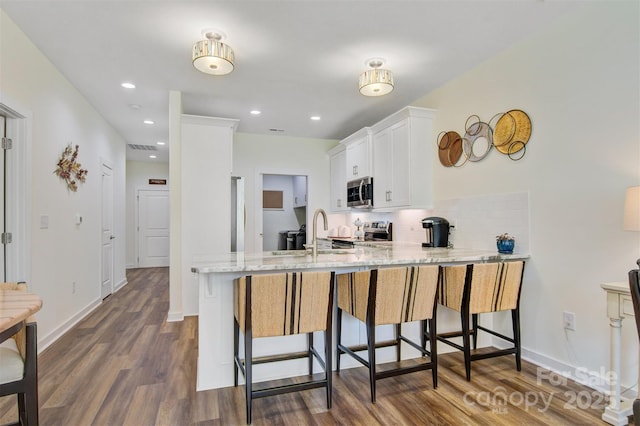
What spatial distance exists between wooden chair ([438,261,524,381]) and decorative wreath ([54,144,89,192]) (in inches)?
152

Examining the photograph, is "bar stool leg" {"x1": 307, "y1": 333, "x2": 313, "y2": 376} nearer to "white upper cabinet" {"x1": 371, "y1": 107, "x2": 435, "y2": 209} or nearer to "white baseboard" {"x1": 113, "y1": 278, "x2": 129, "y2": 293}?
"white upper cabinet" {"x1": 371, "y1": 107, "x2": 435, "y2": 209}

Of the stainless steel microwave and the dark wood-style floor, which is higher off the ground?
the stainless steel microwave

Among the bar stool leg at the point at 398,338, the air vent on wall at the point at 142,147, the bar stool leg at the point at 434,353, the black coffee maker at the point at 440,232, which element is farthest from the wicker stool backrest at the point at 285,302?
the air vent on wall at the point at 142,147

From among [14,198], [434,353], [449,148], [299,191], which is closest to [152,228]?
[299,191]

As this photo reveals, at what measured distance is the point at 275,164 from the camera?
600cm

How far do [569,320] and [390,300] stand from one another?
1439mm

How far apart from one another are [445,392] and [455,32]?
2.69 m

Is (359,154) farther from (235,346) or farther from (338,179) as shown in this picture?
(235,346)

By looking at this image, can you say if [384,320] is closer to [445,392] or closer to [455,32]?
[445,392]

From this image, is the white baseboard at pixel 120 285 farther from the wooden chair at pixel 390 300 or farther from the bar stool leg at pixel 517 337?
the bar stool leg at pixel 517 337

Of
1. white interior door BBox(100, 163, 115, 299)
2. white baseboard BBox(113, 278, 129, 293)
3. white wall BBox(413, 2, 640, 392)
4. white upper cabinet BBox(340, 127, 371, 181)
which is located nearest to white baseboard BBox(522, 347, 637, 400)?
white wall BBox(413, 2, 640, 392)

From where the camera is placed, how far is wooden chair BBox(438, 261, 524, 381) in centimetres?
246

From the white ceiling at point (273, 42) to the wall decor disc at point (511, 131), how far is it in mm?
622

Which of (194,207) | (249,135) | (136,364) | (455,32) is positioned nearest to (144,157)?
(249,135)
